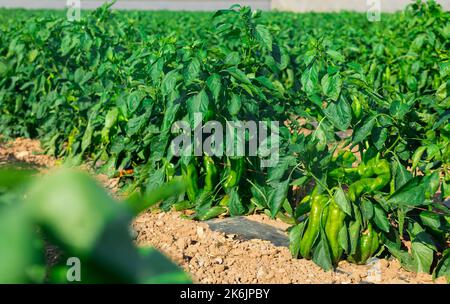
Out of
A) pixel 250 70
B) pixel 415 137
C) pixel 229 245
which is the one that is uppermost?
pixel 250 70

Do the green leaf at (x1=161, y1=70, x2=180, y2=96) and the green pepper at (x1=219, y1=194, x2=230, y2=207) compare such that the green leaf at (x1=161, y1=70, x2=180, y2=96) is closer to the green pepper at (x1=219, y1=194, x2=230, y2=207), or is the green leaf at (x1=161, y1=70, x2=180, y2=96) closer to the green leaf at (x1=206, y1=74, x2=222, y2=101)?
the green leaf at (x1=206, y1=74, x2=222, y2=101)

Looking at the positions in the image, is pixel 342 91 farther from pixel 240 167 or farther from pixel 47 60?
pixel 47 60

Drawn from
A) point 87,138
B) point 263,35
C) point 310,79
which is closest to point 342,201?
point 310,79

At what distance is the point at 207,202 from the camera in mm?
3660

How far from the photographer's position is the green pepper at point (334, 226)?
2906 millimetres

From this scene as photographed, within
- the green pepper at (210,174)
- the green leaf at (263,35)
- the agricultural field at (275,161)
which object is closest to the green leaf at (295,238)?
the agricultural field at (275,161)

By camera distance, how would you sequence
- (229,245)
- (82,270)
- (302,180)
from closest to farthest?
(82,270), (302,180), (229,245)

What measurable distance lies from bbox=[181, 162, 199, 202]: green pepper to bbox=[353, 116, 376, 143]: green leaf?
3.37 ft

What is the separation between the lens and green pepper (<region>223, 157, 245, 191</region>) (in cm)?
344

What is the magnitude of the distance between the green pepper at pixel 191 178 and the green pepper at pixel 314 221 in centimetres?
85

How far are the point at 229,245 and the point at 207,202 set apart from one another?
1.50 ft

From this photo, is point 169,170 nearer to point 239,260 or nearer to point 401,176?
point 239,260
